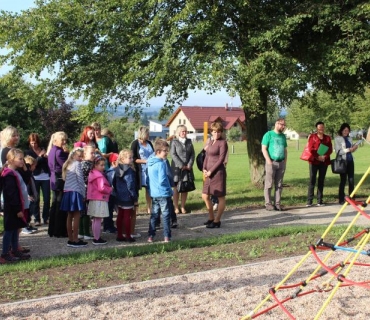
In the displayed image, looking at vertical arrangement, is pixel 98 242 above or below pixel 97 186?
below

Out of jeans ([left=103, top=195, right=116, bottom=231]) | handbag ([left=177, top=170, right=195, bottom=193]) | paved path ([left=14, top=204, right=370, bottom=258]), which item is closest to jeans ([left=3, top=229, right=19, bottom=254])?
paved path ([left=14, top=204, right=370, bottom=258])

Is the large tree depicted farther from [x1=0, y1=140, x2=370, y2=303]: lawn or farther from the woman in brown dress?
[x1=0, y1=140, x2=370, y2=303]: lawn

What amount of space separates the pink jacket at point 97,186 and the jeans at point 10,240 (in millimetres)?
1359

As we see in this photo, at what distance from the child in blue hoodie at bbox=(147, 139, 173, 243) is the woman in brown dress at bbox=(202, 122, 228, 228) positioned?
1.28m

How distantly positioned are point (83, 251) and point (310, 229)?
3694mm

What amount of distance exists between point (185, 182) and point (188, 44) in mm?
4038

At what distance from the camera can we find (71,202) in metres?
8.46

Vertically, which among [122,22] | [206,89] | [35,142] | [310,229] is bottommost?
[310,229]

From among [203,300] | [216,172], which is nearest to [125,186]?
[216,172]

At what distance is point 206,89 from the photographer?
514 inches

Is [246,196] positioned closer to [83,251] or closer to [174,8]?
[174,8]

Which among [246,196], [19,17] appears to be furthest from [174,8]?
[246,196]

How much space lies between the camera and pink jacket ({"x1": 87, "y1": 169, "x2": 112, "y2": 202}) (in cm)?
860

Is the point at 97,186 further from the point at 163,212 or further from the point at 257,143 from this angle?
the point at 257,143
